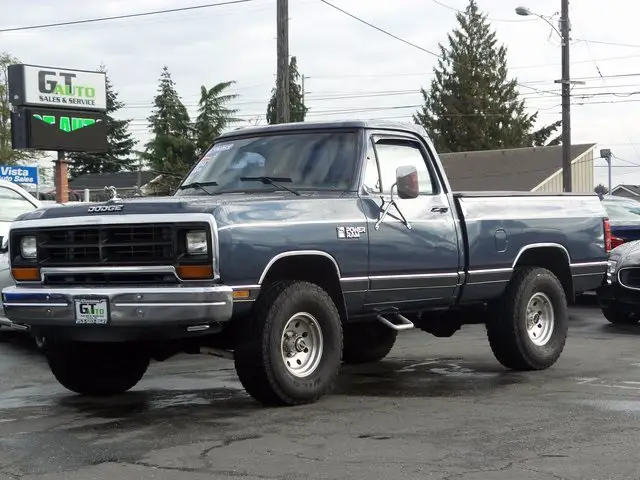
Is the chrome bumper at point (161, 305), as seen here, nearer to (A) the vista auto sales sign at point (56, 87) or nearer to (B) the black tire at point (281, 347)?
(B) the black tire at point (281, 347)

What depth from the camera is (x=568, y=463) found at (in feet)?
18.2

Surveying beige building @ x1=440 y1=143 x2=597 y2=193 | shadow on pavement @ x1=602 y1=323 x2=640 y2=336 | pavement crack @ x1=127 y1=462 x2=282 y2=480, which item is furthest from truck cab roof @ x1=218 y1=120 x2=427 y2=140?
beige building @ x1=440 y1=143 x2=597 y2=193

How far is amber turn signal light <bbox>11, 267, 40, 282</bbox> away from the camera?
24.3ft

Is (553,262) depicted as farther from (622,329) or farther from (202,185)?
(202,185)

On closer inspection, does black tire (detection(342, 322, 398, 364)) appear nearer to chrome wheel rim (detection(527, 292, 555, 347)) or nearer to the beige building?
chrome wheel rim (detection(527, 292, 555, 347))

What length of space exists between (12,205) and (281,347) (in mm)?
7133

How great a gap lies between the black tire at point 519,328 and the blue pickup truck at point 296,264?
0.01 meters

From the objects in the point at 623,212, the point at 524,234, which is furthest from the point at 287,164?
the point at 623,212

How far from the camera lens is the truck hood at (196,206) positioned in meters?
6.79

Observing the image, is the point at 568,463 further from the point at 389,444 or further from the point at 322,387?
the point at 322,387

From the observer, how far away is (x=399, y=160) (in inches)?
339

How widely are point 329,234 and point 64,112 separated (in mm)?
19883

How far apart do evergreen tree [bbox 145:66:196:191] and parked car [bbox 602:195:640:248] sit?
109ft

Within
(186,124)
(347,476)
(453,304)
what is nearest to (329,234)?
(453,304)
